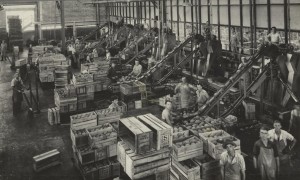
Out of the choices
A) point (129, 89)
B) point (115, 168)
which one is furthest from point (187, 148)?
point (129, 89)

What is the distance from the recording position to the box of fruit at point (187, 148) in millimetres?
7238

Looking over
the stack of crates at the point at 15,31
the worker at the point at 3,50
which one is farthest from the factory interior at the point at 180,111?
the stack of crates at the point at 15,31

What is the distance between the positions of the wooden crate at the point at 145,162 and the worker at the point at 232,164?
1169 millimetres

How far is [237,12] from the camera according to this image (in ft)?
53.0

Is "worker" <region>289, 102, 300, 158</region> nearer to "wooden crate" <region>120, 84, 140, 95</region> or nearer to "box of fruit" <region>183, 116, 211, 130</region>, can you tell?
"box of fruit" <region>183, 116, 211, 130</region>

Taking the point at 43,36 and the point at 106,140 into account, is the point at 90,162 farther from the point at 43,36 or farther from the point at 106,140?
the point at 43,36

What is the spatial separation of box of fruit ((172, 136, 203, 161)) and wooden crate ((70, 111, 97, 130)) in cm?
308

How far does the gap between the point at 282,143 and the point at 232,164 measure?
62.3 inches

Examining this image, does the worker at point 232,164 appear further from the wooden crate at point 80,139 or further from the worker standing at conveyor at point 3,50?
the worker standing at conveyor at point 3,50

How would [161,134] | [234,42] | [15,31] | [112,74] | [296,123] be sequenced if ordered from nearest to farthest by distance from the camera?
[161,134] < [296,123] < [234,42] < [112,74] < [15,31]

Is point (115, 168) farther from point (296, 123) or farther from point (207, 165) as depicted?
point (296, 123)

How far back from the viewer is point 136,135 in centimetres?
659

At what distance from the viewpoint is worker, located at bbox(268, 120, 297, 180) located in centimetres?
757

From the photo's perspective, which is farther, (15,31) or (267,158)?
(15,31)
